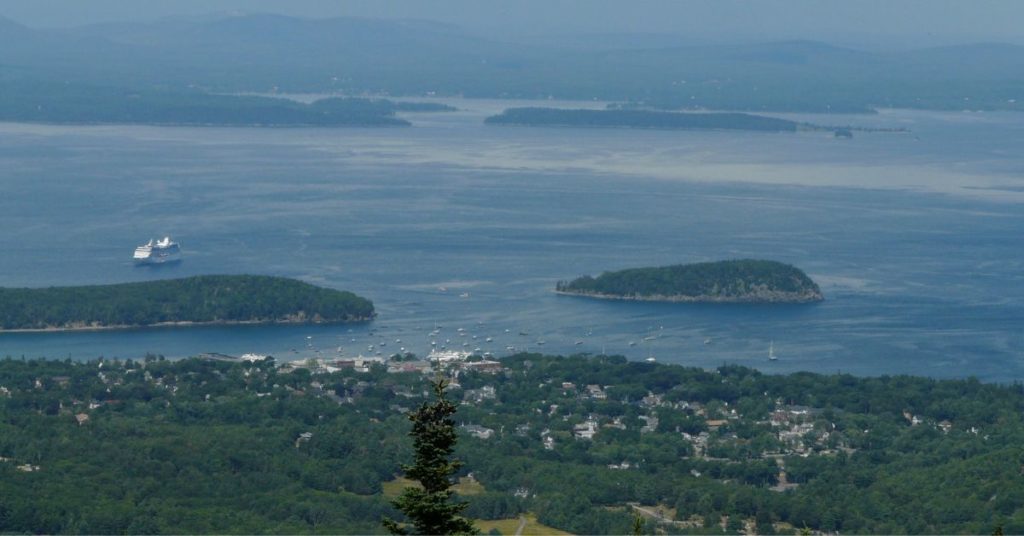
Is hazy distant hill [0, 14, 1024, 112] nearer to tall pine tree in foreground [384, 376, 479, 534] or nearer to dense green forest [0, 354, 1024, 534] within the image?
dense green forest [0, 354, 1024, 534]

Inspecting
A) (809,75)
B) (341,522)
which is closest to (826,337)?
(341,522)

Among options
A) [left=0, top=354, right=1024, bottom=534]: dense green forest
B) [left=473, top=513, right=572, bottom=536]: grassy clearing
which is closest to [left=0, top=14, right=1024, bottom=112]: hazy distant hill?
[left=0, top=354, right=1024, bottom=534]: dense green forest

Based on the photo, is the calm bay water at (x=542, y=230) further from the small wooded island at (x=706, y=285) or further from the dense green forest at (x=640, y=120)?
the dense green forest at (x=640, y=120)

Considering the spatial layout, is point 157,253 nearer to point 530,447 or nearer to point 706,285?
point 706,285

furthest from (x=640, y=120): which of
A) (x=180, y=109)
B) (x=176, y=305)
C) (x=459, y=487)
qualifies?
(x=459, y=487)

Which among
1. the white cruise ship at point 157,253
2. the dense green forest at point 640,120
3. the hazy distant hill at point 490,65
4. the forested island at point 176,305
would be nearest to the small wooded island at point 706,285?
the forested island at point 176,305

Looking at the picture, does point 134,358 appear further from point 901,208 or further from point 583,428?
point 901,208
